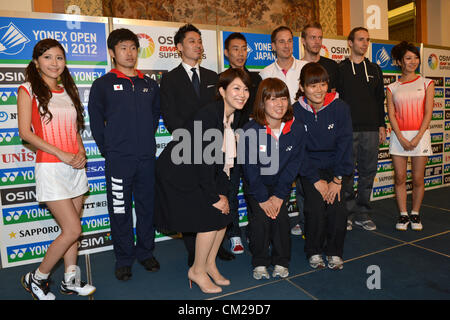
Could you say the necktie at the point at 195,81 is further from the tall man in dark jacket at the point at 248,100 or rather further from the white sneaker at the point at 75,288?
the white sneaker at the point at 75,288

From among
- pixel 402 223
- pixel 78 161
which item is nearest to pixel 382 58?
pixel 402 223

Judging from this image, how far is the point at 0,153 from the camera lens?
9.88 ft

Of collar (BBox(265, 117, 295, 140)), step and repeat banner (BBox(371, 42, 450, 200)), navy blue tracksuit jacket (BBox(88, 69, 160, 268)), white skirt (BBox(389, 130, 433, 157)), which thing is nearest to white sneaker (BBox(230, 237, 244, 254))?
navy blue tracksuit jacket (BBox(88, 69, 160, 268))

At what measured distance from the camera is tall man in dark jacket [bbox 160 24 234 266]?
9.33 feet

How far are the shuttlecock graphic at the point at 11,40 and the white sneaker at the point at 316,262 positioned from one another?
3.18m

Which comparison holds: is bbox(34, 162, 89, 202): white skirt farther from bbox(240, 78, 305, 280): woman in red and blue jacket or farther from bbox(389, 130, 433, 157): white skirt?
bbox(389, 130, 433, 157): white skirt

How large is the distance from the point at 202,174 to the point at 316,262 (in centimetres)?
132

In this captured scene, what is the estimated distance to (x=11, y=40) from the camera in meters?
Answer: 2.98

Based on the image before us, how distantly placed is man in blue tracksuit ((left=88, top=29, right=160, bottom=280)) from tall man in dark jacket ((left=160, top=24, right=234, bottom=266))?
0.58ft

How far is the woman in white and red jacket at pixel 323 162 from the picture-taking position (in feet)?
9.12

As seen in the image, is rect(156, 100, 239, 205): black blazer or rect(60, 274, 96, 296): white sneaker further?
rect(60, 274, 96, 296): white sneaker

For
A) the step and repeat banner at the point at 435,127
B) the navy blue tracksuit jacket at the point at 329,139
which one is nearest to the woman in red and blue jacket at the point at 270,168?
the navy blue tracksuit jacket at the point at 329,139

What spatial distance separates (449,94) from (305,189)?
14.5 feet

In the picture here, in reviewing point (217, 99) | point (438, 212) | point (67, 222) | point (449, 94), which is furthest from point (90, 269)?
point (449, 94)
